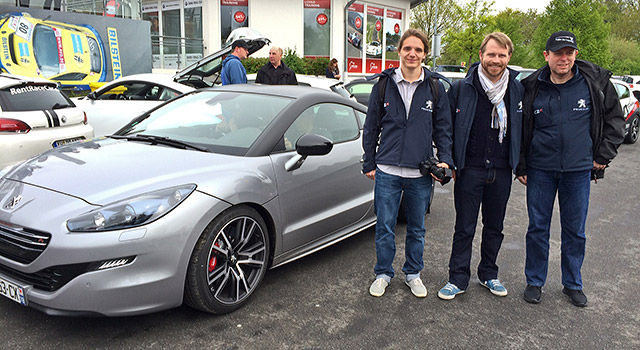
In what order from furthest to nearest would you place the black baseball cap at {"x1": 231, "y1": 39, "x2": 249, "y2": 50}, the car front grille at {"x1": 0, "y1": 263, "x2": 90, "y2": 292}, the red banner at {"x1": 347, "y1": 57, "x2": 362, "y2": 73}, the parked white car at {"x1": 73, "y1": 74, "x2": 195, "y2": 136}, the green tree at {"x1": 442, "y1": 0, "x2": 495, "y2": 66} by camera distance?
the green tree at {"x1": 442, "y1": 0, "x2": 495, "y2": 66} < the red banner at {"x1": 347, "y1": 57, "x2": 362, "y2": 73} < the parked white car at {"x1": 73, "y1": 74, "x2": 195, "y2": 136} < the black baseball cap at {"x1": 231, "y1": 39, "x2": 249, "y2": 50} < the car front grille at {"x1": 0, "y1": 263, "x2": 90, "y2": 292}

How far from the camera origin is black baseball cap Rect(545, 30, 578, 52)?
3332 mm

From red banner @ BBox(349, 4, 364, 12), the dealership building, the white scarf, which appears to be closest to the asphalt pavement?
the white scarf

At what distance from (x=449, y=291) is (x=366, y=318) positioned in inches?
28.6

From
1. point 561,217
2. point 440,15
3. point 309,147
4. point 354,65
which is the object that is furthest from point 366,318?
point 440,15

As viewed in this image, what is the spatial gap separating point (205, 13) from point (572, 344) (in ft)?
65.3

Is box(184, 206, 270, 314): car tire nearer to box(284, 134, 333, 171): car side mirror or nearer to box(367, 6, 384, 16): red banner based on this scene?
box(284, 134, 333, 171): car side mirror

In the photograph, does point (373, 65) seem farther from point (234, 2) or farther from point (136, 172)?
point (136, 172)

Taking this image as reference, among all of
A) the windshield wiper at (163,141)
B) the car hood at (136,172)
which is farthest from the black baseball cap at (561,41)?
the windshield wiper at (163,141)

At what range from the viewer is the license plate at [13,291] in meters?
2.74

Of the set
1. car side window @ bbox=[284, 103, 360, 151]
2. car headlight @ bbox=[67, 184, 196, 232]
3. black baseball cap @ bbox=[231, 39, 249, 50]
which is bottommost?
car headlight @ bbox=[67, 184, 196, 232]

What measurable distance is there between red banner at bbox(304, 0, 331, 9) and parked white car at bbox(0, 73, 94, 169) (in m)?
17.6

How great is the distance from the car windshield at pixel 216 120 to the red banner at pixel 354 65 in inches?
791

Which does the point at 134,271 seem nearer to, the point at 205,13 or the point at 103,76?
the point at 103,76

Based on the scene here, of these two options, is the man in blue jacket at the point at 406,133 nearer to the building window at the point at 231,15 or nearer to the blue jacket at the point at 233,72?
the blue jacket at the point at 233,72
